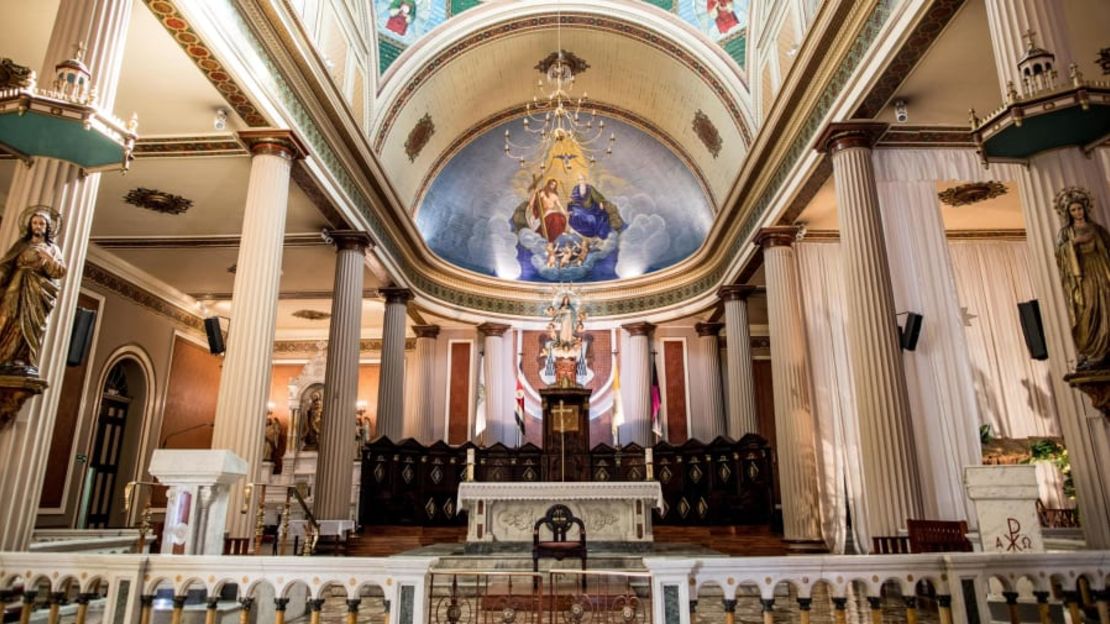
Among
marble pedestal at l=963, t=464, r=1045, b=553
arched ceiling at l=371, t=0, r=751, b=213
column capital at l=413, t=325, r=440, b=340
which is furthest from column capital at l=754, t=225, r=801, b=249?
column capital at l=413, t=325, r=440, b=340

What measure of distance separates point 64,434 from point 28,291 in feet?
31.4

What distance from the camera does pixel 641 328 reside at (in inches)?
695

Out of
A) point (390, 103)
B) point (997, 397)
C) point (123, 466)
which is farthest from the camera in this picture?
point (123, 466)

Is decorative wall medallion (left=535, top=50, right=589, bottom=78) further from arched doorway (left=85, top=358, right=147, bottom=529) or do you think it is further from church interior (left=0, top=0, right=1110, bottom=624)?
arched doorway (left=85, top=358, right=147, bottom=529)

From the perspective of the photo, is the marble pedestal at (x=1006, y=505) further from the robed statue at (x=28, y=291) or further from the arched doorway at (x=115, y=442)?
the arched doorway at (x=115, y=442)

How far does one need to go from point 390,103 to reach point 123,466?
9.04m

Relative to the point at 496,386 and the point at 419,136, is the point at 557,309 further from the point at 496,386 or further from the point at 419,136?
the point at 419,136

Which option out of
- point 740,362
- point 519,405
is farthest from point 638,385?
point 740,362

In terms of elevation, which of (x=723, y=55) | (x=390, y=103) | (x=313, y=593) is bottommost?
(x=313, y=593)

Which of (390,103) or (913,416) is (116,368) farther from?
(913,416)

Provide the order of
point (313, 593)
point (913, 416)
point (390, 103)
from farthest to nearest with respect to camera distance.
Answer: point (390, 103) → point (913, 416) → point (313, 593)

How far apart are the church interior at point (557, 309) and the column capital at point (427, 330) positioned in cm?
29

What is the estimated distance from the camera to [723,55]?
1335 cm

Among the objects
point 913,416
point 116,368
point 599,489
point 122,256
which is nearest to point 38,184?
point 599,489
